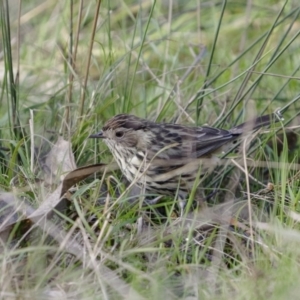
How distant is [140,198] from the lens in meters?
4.07

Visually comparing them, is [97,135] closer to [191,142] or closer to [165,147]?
[165,147]

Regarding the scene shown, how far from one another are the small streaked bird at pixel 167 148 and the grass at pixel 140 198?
0.10 m

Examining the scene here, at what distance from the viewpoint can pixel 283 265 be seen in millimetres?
3430

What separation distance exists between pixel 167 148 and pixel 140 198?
1.50ft

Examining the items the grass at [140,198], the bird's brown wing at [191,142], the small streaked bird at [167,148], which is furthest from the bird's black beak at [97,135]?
the bird's brown wing at [191,142]

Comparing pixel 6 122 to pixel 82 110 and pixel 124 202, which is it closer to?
pixel 82 110

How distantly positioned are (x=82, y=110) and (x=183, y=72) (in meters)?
1.19

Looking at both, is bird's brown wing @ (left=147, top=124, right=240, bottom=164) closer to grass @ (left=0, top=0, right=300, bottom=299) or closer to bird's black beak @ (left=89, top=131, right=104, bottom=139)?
grass @ (left=0, top=0, right=300, bottom=299)

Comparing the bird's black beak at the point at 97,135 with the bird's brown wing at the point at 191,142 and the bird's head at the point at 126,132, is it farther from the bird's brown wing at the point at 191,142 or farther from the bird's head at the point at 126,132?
the bird's brown wing at the point at 191,142

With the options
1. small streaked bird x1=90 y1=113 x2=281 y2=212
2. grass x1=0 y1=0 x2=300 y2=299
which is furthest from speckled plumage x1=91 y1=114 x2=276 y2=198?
grass x1=0 y1=0 x2=300 y2=299

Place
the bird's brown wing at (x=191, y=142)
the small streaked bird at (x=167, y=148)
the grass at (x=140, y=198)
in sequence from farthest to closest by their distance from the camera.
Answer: the bird's brown wing at (x=191, y=142) → the small streaked bird at (x=167, y=148) → the grass at (x=140, y=198)

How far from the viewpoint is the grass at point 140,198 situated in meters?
3.42

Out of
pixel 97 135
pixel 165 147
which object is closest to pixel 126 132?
pixel 97 135

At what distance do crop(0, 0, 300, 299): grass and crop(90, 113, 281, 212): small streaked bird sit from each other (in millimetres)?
102
